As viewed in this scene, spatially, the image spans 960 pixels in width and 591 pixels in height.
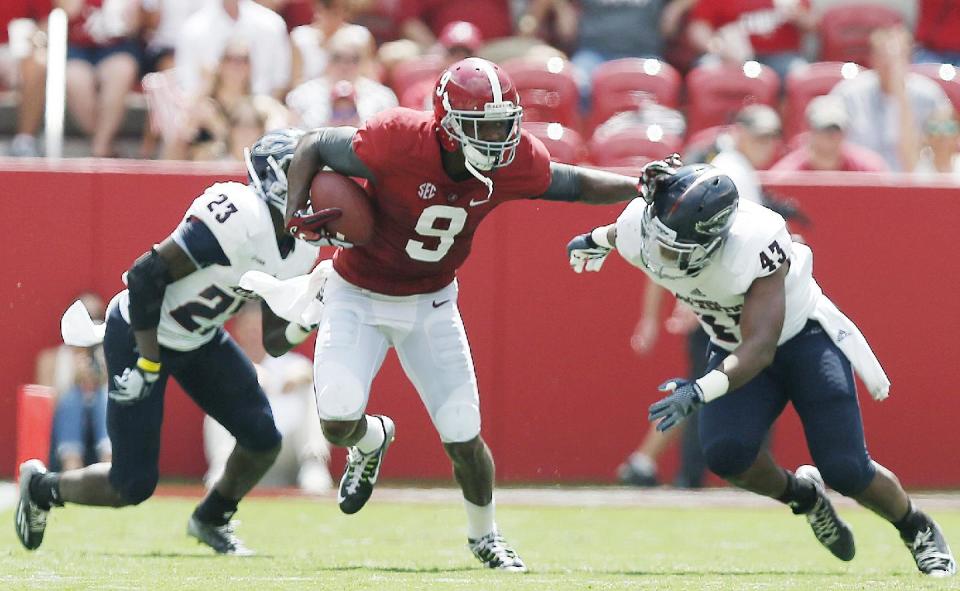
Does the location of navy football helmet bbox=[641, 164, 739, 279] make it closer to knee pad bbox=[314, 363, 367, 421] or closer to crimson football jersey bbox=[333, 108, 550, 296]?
crimson football jersey bbox=[333, 108, 550, 296]

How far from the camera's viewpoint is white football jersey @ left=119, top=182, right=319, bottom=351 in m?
6.04

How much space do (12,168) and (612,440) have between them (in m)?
3.56

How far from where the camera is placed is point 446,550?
6.89 metres

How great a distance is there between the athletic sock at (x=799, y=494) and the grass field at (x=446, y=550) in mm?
236

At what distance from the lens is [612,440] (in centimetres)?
926

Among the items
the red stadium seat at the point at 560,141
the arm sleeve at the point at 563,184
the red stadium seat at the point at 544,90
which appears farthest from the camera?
the red stadium seat at the point at 544,90

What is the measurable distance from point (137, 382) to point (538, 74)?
4620mm

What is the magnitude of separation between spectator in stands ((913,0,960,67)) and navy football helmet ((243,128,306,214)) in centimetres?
616

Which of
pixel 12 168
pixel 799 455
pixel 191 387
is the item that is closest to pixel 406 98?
pixel 12 168

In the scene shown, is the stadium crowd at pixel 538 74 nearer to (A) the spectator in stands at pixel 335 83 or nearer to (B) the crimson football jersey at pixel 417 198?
(A) the spectator in stands at pixel 335 83

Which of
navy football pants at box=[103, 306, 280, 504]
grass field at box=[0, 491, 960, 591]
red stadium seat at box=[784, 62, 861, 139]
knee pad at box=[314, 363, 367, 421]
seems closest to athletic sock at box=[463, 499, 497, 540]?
grass field at box=[0, 491, 960, 591]

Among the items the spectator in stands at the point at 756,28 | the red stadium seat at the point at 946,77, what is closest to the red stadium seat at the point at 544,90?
the spectator in stands at the point at 756,28

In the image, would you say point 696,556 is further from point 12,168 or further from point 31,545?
point 12,168

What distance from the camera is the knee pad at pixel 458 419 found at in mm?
5836
